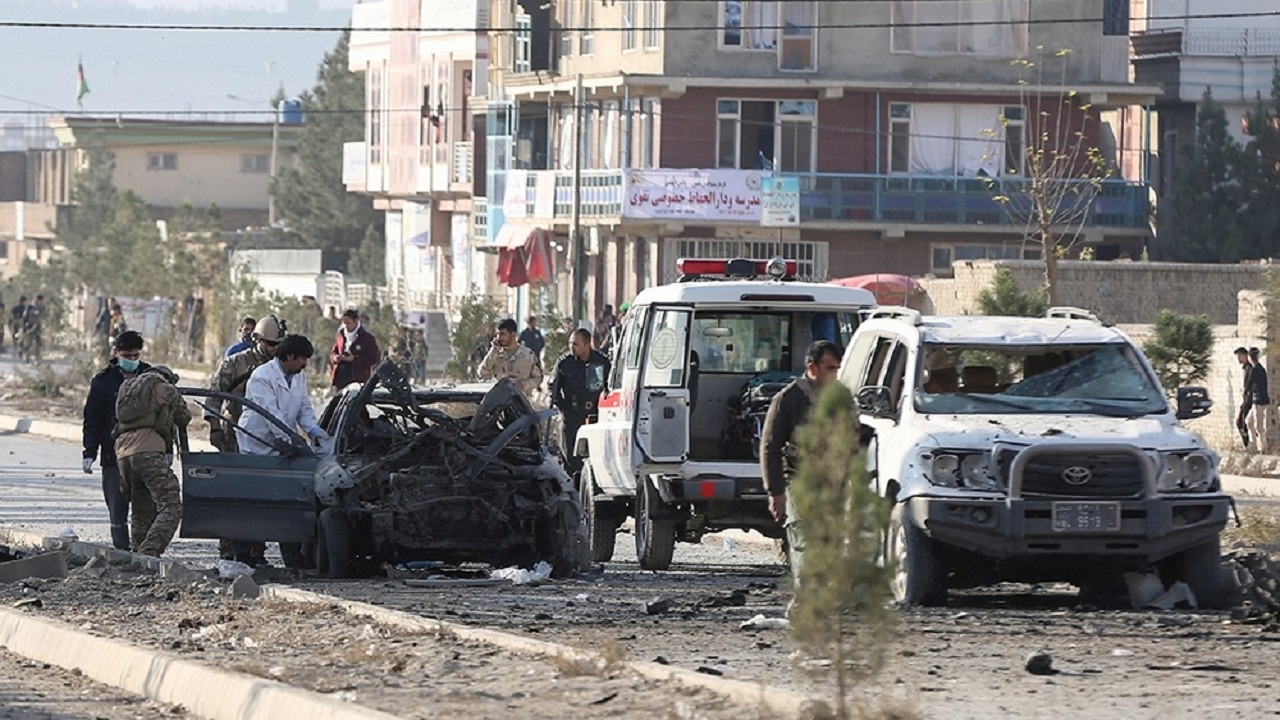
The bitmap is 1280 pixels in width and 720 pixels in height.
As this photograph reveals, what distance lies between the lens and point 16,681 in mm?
11445

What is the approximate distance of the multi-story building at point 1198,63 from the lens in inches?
2285

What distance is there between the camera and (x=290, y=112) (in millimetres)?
114562

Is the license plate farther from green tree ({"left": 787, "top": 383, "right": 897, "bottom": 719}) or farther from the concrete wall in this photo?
the concrete wall

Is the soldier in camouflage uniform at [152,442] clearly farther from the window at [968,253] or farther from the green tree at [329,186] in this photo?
the green tree at [329,186]

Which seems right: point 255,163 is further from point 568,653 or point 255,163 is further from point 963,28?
point 568,653

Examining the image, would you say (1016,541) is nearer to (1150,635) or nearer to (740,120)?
(1150,635)

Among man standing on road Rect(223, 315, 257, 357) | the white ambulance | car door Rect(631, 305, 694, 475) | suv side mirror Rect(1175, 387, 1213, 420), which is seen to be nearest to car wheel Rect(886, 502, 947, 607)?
suv side mirror Rect(1175, 387, 1213, 420)

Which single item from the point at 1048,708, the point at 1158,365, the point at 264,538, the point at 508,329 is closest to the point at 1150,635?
the point at 1048,708

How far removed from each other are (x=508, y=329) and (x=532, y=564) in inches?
270

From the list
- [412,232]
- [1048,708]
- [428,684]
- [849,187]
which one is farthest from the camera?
[412,232]

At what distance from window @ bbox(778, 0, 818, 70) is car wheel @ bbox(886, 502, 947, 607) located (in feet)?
142

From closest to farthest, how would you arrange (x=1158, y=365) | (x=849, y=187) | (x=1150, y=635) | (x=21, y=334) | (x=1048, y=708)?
(x=1048, y=708)
(x=1150, y=635)
(x=1158, y=365)
(x=21, y=334)
(x=849, y=187)

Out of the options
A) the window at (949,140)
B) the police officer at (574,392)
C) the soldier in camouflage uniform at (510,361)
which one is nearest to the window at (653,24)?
the window at (949,140)

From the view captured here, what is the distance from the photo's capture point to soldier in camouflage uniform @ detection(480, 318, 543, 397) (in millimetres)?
21953
